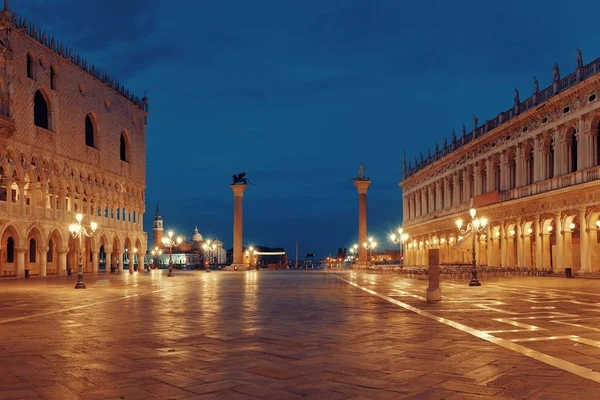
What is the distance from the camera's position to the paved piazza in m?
6.55

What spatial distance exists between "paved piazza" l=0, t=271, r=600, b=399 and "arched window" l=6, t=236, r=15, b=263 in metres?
33.1

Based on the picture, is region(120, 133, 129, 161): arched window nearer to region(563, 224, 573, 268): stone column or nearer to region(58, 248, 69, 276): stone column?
region(58, 248, 69, 276): stone column

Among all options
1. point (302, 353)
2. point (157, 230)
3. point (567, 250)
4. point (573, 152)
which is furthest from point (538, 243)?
point (157, 230)

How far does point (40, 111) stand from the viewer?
4697cm

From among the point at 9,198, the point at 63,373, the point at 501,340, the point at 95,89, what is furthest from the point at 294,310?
the point at 95,89

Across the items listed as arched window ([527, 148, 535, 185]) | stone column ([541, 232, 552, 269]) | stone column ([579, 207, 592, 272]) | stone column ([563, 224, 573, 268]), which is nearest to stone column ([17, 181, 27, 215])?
stone column ([541, 232, 552, 269])

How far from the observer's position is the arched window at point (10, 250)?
45.5m

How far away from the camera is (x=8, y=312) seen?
15555 millimetres

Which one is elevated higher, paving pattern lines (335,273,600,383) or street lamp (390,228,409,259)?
street lamp (390,228,409,259)

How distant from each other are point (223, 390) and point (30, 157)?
1662 inches

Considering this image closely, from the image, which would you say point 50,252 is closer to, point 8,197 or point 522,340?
point 8,197

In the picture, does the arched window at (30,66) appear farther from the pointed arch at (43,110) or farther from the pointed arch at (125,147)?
the pointed arch at (125,147)

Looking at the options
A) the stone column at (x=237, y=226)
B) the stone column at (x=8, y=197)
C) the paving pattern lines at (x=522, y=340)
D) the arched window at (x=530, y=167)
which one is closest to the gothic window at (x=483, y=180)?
the arched window at (x=530, y=167)

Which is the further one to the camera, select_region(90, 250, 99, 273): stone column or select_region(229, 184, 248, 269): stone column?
select_region(229, 184, 248, 269): stone column
